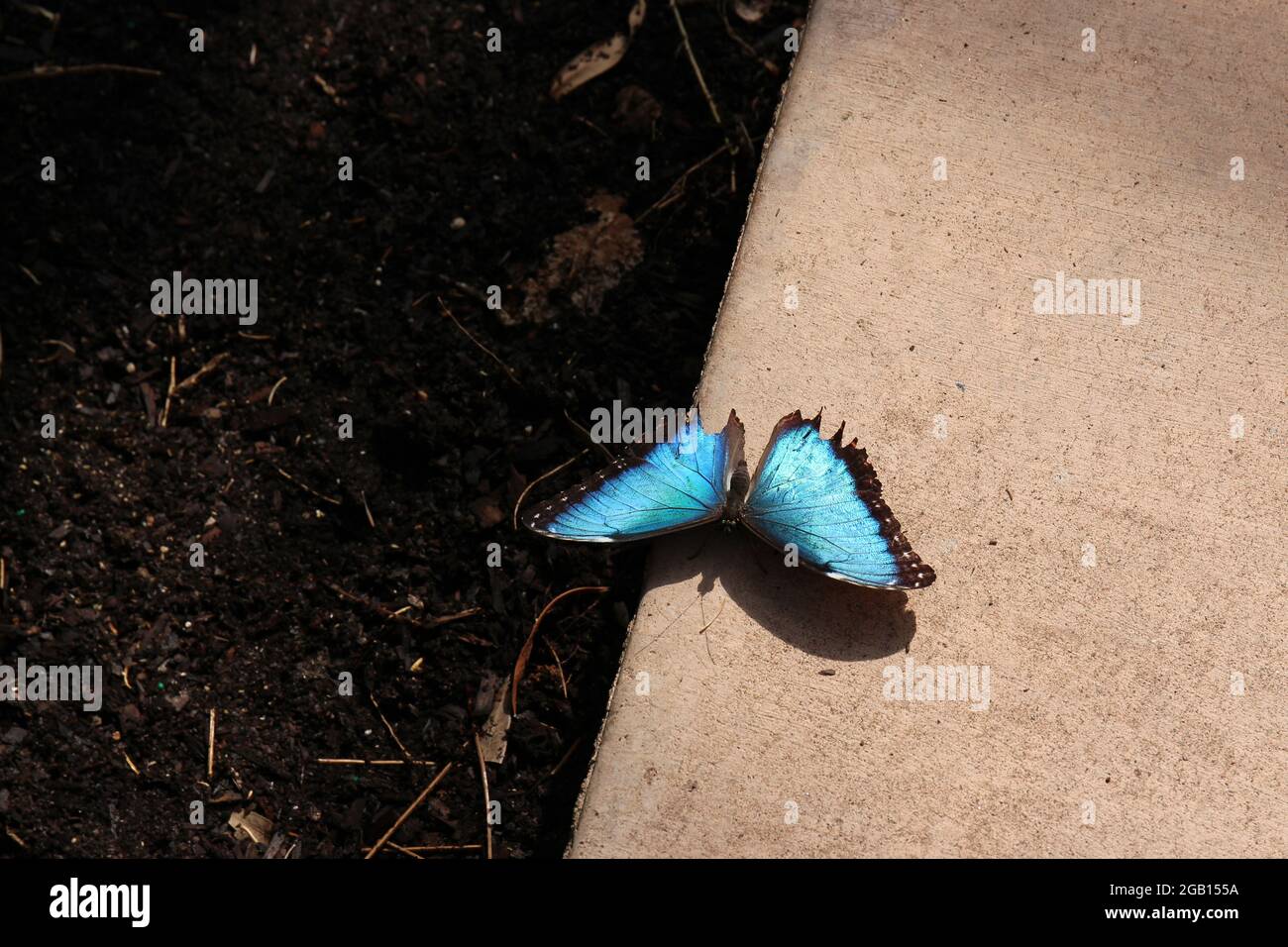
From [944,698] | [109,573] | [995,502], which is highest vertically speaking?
[995,502]

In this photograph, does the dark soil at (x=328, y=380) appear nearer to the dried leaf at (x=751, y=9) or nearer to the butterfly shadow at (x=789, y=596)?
the dried leaf at (x=751, y=9)

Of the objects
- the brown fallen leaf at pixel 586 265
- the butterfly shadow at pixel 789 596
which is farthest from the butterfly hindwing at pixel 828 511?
the brown fallen leaf at pixel 586 265

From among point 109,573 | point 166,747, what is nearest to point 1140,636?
point 166,747

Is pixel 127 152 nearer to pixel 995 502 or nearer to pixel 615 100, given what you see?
pixel 615 100

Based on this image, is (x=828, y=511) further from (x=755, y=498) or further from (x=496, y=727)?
(x=496, y=727)

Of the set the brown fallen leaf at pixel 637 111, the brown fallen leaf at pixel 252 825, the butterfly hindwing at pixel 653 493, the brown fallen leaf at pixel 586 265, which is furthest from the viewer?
the brown fallen leaf at pixel 637 111

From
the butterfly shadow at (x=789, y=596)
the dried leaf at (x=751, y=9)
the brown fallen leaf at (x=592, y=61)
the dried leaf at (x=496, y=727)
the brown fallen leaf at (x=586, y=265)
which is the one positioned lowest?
the dried leaf at (x=496, y=727)

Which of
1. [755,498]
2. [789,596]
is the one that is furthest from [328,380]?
[789,596]
